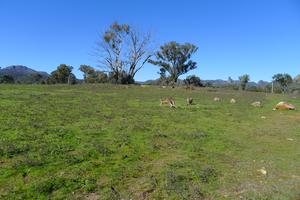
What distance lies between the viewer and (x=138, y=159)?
30.7 ft

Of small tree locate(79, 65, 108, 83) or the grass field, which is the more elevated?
small tree locate(79, 65, 108, 83)

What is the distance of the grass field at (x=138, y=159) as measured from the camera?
727 cm

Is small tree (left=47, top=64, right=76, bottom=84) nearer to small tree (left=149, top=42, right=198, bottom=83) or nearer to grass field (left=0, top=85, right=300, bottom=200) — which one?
small tree (left=149, top=42, right=198, bottom=83)

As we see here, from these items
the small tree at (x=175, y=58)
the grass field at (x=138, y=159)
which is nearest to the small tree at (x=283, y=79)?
the small tree at (x=175, y=58)

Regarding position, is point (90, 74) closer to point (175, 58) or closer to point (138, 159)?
point (175, 58)

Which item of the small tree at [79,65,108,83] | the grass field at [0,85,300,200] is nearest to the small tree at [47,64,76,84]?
the small tree at [79,65,108,83]

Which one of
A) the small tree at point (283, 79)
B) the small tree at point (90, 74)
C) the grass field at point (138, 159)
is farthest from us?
the small tree at point (90, 74)

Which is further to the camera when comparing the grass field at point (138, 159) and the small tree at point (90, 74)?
the small tree at point (90, 74)

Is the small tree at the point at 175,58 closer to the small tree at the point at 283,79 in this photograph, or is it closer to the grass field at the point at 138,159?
the small tree at the point at 283,79

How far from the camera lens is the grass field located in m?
7.27

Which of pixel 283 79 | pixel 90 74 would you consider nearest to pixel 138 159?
pixel 283 79

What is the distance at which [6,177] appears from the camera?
24.0 feet

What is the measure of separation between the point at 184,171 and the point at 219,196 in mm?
1506

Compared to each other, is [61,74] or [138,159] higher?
[61,74]
